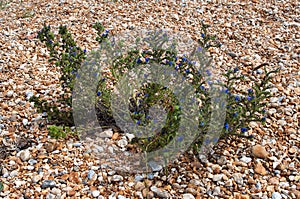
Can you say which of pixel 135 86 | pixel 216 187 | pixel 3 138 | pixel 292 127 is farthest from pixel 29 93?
pixel 292 127

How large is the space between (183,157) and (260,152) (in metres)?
0.63

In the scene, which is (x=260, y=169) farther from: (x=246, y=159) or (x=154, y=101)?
(x=154, y=101)

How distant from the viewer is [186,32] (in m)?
4.63

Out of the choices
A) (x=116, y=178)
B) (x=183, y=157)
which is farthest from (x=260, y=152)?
(x=116, y=178)

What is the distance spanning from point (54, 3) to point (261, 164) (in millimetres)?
3797

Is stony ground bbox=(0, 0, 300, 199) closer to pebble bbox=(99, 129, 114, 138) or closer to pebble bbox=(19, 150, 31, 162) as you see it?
pebble bbox=(19, 150, 31, 162)

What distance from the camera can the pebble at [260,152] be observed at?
3.04 m

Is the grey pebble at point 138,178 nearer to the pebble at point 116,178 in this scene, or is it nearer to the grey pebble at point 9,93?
the pebble at point 116,178

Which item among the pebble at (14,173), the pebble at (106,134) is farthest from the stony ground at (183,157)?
the pebble at (106,134)

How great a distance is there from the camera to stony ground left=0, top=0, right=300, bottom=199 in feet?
9.27

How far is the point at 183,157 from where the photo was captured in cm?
302

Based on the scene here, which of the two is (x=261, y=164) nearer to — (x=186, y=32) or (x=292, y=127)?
(x=292, y=127)

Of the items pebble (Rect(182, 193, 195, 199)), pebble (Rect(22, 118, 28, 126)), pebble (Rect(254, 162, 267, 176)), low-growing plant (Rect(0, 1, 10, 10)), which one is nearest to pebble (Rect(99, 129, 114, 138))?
pebble (Rect(22, 118, 28, 126))

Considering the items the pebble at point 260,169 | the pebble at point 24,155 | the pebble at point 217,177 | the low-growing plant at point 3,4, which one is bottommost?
the pebble at point 24,155
